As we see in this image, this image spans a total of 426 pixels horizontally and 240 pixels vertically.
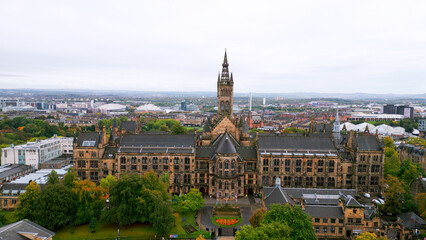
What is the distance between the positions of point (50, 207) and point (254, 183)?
54751 mm

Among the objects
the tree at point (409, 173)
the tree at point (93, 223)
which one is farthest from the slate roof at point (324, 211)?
the tree at point (93, 223)

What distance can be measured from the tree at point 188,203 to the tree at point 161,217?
1150 cm

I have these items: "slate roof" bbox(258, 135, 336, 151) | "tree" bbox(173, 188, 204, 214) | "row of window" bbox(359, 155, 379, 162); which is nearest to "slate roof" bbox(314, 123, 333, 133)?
"slate roof" bbox(258, 135, 336, 151)

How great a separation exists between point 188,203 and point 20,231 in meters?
36.1

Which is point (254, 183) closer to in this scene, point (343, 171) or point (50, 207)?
point (343, 171)

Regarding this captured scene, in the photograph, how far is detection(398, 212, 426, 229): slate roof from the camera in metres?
63.7

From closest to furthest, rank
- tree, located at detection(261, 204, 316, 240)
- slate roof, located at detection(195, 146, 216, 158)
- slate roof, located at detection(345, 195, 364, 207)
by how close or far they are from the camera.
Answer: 1. tree, located at detection(261, 204, 316, 240)
2. slate roof, located at detection(345, 195, 364, 207)
3. slate roof, located at detection(195, 146, 216, 158)

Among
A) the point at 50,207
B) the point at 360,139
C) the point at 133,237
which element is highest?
the point at 360,139

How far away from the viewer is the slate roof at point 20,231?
153 feet

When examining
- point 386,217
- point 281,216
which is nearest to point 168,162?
point 281,216

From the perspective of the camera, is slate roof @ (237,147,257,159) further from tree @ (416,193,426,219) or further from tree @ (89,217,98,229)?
tree @ (89,217,98,229)

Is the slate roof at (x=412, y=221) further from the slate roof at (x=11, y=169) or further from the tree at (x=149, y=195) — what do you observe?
the slate roof at (x=11, y=169)

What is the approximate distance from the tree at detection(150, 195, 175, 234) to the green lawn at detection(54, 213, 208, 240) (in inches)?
176

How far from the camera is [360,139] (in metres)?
94.1
